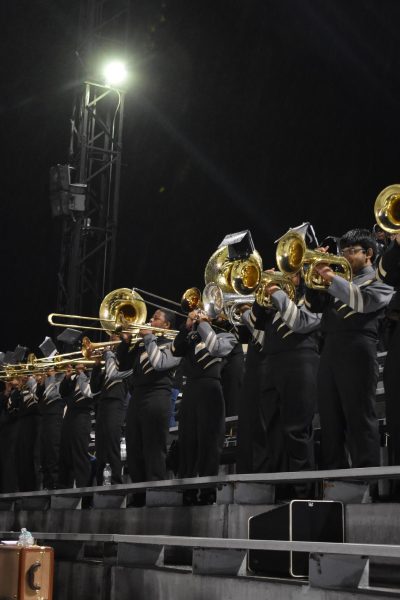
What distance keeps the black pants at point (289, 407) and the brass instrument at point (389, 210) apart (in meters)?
1.23

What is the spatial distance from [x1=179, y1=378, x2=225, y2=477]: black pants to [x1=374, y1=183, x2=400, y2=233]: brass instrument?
223 cm

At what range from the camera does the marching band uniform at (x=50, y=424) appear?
924 centimetres

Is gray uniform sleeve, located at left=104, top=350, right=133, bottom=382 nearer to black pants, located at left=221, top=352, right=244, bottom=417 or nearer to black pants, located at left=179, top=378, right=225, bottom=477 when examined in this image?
black pants, located at left=221, top=352, right=244, bottom=417

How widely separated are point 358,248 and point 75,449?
4.34m

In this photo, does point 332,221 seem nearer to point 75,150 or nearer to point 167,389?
point 75,150

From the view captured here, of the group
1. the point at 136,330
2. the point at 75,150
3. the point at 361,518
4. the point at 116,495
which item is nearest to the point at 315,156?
the point at 75,150

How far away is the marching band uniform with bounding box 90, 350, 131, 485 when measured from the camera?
25.8 ft

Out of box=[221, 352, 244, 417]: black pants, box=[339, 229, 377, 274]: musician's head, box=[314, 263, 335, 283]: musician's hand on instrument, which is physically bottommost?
box=[221, 352, 244, 417]: black pants

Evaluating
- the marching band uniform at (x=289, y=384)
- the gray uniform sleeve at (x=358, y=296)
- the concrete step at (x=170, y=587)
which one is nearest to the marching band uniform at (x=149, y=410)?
the concrete step at (x=170, y=587)

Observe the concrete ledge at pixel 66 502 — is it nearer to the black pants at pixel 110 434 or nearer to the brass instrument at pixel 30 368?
the black pants at pixel 110 434

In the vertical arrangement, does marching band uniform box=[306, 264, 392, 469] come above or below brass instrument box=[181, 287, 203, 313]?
below

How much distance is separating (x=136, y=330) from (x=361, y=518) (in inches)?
134

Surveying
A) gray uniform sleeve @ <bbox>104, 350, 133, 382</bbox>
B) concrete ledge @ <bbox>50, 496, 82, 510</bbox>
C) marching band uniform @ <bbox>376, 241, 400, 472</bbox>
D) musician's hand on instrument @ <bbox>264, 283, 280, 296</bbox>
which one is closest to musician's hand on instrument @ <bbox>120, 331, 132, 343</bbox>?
gray uniform sleeve @ <bbox>104, 350, 133, 382</bbox>

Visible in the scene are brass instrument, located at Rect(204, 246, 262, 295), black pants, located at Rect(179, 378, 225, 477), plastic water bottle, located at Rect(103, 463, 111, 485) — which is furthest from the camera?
plastic water bottle, located at Rect(103, 463, 111, 485)
